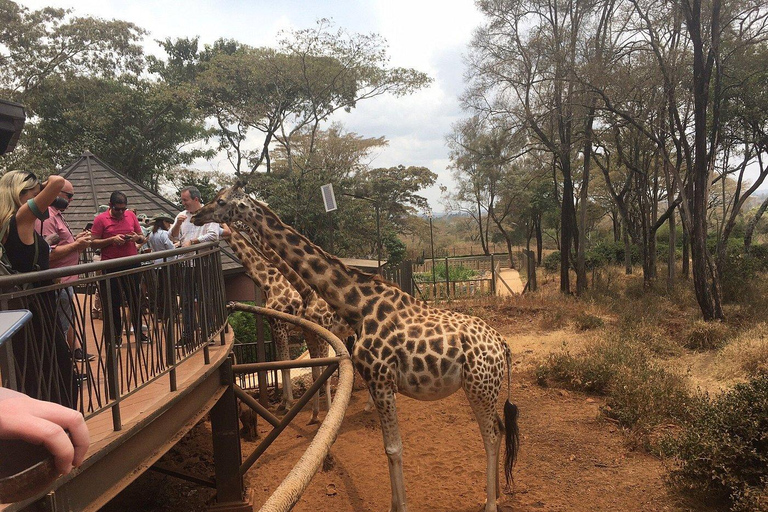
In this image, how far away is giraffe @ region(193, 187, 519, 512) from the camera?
185 inches

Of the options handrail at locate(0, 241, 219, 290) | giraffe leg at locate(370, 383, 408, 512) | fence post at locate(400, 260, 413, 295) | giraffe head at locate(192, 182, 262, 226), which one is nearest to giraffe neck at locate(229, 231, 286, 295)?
giraffe head at locate(192, 182, 262, 226)

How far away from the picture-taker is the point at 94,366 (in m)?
4.68

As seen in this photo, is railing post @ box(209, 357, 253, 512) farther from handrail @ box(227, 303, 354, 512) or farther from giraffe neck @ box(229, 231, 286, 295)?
giraffe neck @ box(229, 231, 286, 295)

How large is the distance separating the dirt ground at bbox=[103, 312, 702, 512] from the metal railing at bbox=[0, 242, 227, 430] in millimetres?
A: 2268

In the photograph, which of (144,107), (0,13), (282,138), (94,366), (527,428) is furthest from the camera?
(282,138)

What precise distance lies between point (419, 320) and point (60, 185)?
3.26 metres

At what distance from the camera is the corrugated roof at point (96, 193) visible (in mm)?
11055

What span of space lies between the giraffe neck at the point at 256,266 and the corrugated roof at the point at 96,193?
486cm

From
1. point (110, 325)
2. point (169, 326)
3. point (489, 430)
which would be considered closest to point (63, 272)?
point (110, 325)

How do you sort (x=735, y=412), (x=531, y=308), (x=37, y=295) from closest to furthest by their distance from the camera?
(x=37, y=295)
(x=735, y=412)
(x=531, y=308)

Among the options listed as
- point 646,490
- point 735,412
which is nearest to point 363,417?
point 646,490

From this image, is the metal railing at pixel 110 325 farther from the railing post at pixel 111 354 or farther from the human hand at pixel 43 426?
the human hand at pixel 43 426

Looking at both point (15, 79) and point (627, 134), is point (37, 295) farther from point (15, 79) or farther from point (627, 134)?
point (15, 79)

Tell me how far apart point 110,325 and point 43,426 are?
96.7 inches
